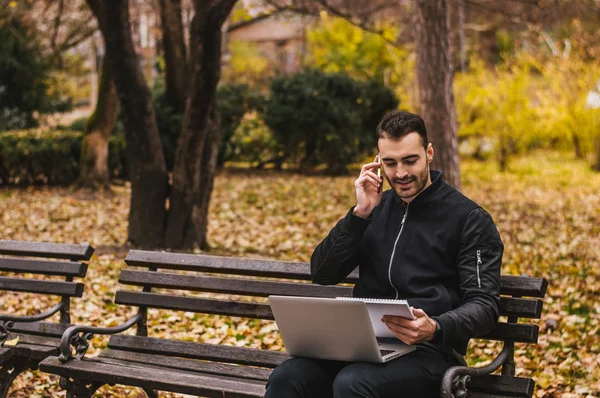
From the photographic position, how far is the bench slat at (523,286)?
3803 mm

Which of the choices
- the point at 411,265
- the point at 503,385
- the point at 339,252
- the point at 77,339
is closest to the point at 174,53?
the point at 77,339

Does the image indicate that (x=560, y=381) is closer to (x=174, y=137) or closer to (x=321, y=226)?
(x=321, y=226)

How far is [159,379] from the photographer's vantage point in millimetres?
4066

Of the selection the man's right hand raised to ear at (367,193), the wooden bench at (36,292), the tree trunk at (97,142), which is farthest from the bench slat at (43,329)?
the tree trunk at (97,142)

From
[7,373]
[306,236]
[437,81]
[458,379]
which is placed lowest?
[306,236]

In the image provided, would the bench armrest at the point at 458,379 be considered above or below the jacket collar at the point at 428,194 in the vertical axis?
below

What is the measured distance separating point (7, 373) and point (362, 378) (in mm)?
2444

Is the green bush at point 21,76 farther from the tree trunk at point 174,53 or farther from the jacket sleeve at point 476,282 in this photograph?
the jacket sleeve at point 476,282

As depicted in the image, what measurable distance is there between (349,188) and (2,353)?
11935mm

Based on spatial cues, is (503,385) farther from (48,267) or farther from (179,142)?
(179,142)

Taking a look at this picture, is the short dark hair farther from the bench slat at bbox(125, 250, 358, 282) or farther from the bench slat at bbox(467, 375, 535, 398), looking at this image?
the bench slat at bbox(467, 375, 535, 398)

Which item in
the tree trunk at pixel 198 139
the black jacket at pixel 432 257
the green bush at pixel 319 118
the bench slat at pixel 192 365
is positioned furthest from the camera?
the green bush at pixel 319 118

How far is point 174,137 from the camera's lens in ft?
58.0

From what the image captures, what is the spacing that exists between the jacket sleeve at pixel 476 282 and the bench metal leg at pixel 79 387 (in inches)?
74.7
